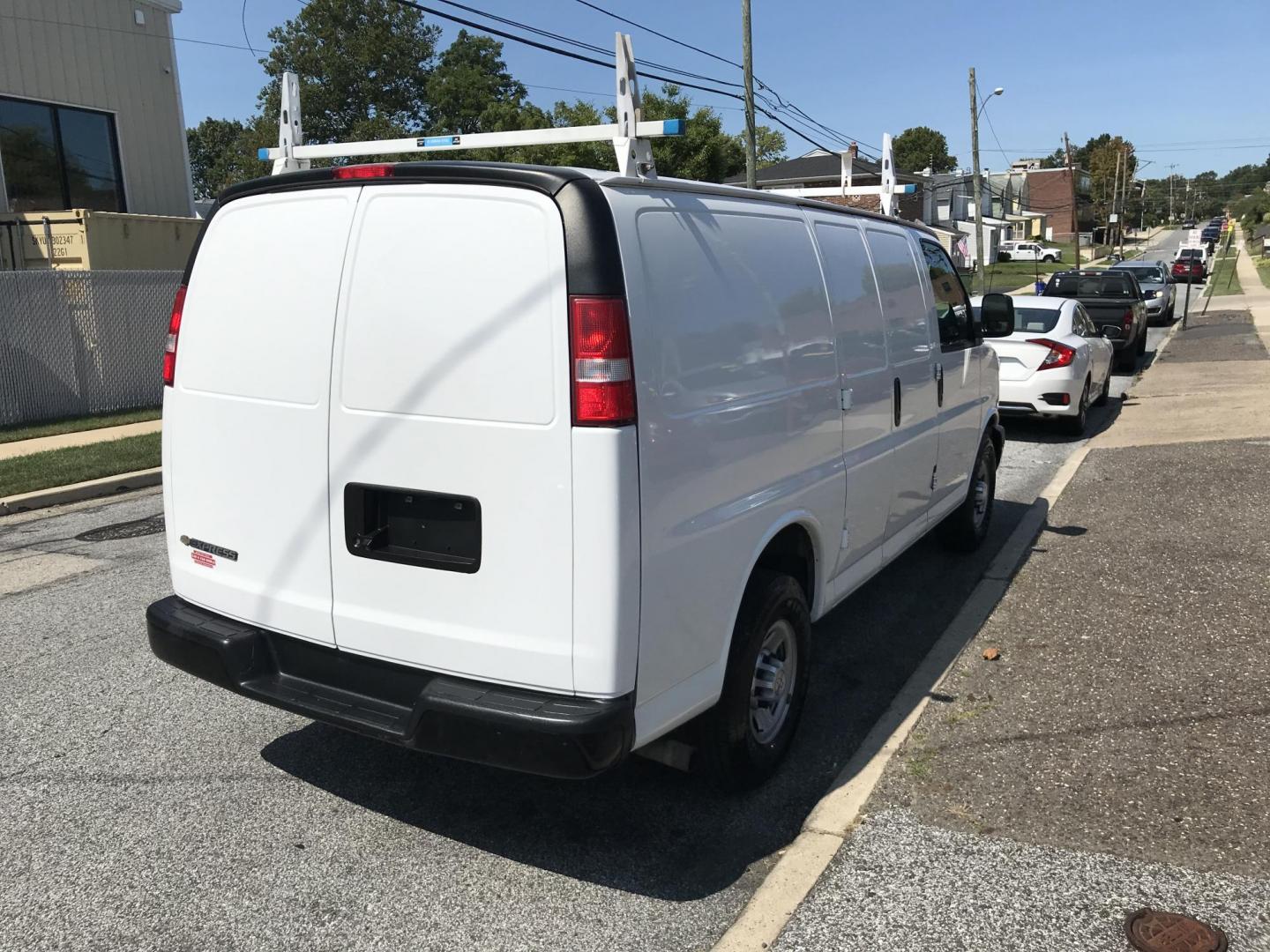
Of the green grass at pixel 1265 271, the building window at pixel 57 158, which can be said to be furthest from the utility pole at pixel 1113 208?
the building window at pixel 57 158

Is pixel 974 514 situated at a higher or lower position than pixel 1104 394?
higher

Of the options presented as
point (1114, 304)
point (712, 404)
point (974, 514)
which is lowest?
point (974, 514)

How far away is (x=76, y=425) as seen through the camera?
12844 millimetres

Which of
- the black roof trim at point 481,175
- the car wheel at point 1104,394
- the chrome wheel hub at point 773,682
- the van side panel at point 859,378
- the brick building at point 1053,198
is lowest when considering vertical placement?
the car wheel at point 1104,394

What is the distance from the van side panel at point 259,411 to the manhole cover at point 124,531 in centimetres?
468

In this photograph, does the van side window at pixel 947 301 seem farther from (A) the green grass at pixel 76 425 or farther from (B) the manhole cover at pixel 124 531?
(A) the green grass at pixel 76 425

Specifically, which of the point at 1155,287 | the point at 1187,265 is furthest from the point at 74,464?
the point at 1187,265

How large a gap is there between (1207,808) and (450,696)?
2.65 m

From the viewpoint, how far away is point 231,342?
3578mm

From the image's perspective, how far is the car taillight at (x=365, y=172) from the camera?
126 inches

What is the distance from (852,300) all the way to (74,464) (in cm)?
865

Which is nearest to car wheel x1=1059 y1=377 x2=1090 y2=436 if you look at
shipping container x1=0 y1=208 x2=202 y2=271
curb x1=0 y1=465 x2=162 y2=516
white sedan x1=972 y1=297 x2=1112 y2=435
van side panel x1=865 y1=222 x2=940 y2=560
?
white sedan x1=972 y1=297 x2=1112 y2=435

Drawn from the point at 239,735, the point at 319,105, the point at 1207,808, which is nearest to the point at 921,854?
the point at 1207,808

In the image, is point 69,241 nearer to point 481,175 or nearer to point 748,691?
point 481,175
